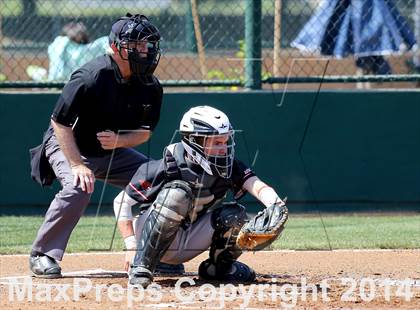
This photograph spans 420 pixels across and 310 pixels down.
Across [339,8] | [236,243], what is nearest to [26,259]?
[236,243]

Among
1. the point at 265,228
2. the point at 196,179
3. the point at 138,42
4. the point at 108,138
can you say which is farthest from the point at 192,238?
the point at 138,42

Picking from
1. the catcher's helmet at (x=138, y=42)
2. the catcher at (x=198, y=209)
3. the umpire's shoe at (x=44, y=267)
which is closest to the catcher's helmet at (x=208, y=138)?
the catcher at (x=198, y=209)

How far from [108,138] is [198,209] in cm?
79

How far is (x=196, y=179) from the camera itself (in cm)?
562

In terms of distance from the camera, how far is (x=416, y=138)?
32.1ft

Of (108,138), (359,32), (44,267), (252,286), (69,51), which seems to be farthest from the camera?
(69,51)

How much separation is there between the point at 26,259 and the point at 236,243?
188 cm

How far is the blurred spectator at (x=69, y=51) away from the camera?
34.9 ft

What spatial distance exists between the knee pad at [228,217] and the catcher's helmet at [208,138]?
23cm

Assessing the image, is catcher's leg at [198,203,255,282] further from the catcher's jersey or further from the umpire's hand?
the umpire's hand

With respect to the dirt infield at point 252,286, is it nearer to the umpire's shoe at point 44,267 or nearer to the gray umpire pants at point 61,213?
the umpire's shoe at point 44,267

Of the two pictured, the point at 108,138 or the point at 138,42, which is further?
the point at 108,138

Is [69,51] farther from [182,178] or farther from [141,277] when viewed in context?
[141,277]

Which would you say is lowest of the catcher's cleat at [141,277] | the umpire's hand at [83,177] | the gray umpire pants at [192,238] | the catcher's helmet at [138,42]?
the catcher's cleat at [141,277]
